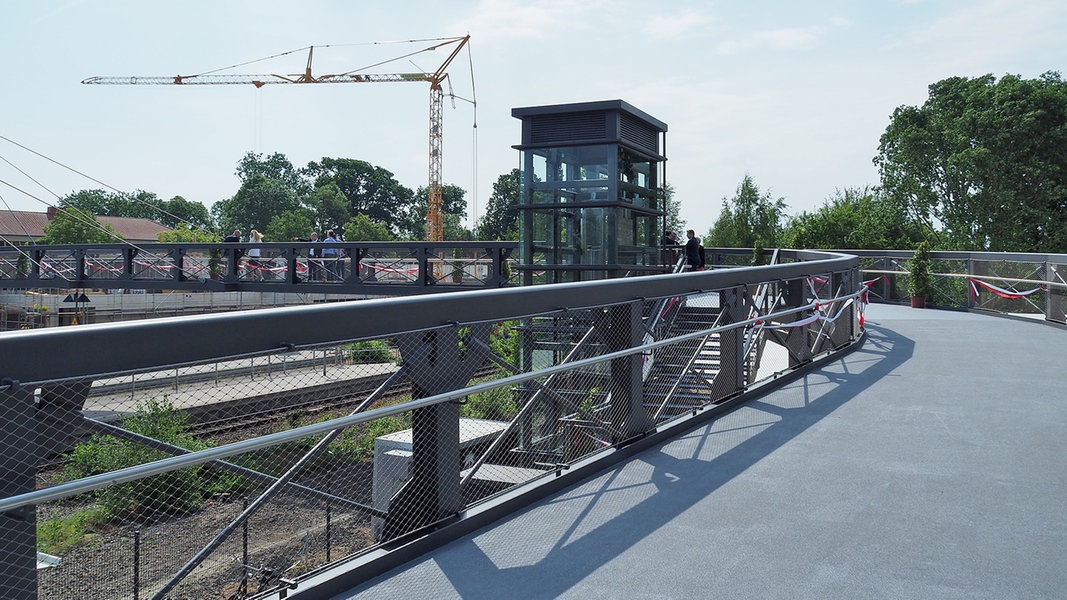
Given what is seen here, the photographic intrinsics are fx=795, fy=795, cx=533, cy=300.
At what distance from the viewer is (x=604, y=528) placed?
4410 mm

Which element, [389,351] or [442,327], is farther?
[389,351]

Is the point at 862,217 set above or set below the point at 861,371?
above

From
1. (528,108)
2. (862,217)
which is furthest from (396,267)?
(862,217)

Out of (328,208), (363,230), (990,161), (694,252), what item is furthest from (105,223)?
(694,252)

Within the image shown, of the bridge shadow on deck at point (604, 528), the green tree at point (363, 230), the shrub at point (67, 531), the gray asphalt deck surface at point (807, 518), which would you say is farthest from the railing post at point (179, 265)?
the green tree at point (363, 230)

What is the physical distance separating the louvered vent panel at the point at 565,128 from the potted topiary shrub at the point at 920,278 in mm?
9488

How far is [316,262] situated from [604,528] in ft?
87.2

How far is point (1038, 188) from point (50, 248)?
48.3 meters

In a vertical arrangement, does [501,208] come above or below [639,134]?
above

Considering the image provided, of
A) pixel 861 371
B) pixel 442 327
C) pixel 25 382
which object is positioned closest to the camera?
pixel 25 382

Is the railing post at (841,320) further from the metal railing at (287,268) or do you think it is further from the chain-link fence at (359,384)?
the metal railing at (287,268)

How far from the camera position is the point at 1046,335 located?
535 inches

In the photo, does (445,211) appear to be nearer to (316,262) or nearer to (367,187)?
(367,187)

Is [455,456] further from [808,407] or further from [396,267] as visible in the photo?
[396,267]
